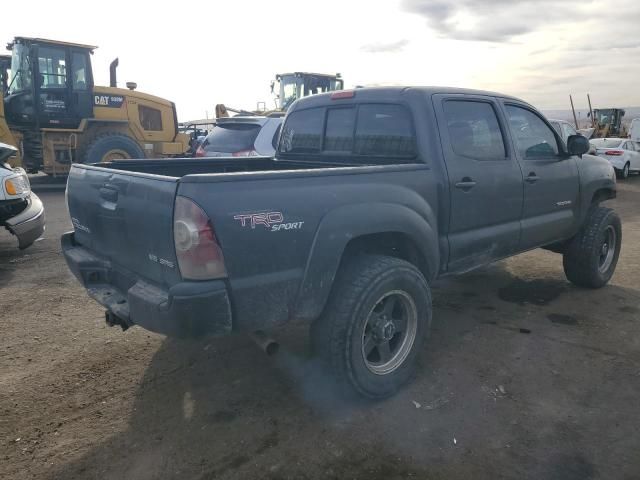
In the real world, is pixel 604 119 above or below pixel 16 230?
above

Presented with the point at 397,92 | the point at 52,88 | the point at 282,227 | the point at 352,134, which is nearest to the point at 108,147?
the point at 52,88

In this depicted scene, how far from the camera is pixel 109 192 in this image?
3.03 meters

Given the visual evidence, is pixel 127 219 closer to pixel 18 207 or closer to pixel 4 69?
pixel 18 207

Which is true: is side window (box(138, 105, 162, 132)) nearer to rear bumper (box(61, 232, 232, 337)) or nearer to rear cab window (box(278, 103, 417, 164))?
rear cab window (box(278, 103, 417, 164))

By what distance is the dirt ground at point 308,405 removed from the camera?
2.67 metres

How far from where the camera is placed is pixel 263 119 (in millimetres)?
8906

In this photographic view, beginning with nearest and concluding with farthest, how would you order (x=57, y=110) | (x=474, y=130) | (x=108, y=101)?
(x=474, y=130)
(x=57, y=110)
(x=108, y=101)

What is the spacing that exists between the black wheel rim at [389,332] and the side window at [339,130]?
1.43 m

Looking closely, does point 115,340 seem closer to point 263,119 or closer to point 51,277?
point 51,277

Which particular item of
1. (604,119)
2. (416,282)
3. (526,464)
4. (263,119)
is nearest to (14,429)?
(416,282)

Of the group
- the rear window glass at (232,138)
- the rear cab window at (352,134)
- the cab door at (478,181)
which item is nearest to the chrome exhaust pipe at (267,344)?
the cab door at (478,181)

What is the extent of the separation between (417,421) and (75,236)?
9.05ft

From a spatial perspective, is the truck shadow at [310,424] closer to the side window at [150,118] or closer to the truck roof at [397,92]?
the truck roof at [397,92]

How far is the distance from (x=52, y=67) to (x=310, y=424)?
11.9 m
